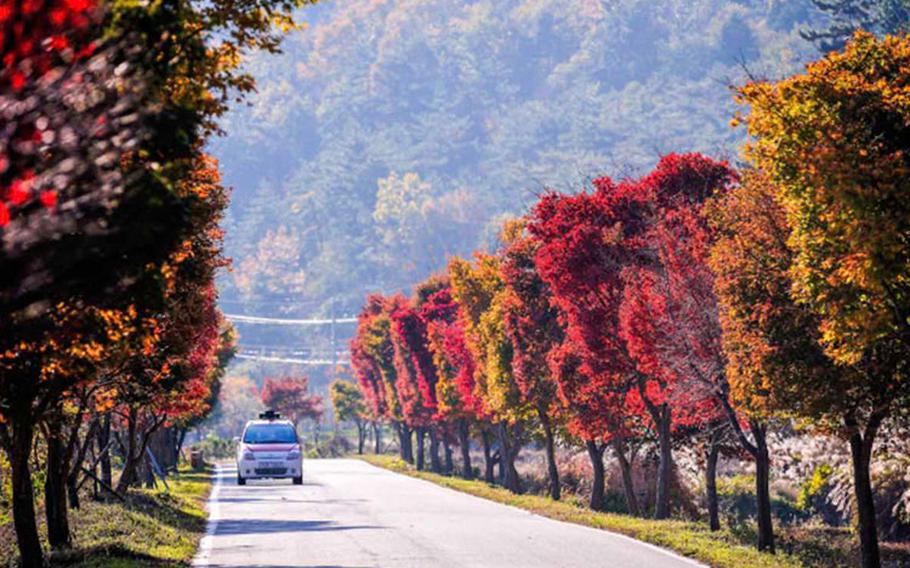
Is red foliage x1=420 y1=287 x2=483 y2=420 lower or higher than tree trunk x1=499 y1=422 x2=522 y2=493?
higher

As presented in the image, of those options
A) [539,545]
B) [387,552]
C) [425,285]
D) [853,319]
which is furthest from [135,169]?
[425,285]

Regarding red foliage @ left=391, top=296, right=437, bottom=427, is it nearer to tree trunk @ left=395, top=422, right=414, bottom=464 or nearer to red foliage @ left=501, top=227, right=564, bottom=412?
tree trunk @ left=395, top=422, right=414, bottom=464

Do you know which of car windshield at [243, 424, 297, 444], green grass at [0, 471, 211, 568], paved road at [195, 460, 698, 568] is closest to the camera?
green grass at [0, 471, 211, 568]

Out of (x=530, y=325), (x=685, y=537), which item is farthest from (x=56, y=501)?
(x=530, y=325)

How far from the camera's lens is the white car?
4666 centimetres

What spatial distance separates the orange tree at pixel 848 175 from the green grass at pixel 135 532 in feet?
30.5

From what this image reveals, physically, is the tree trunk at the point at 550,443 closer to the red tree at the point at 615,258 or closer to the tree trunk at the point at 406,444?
the red tree at the point at 615,258

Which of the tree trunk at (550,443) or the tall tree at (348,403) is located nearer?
the tree trunk at (550,443)

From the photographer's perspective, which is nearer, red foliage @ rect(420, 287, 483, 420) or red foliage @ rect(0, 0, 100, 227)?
red foliage @ rect(0, 0, 100, 227)

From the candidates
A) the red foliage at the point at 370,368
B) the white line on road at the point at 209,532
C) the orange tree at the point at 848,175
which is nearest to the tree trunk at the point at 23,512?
the white line on road at the point at 209,532

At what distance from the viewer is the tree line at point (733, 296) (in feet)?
54.5

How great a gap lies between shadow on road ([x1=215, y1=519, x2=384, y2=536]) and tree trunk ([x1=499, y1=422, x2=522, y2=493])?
73.2 feet

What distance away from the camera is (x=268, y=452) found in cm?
4688

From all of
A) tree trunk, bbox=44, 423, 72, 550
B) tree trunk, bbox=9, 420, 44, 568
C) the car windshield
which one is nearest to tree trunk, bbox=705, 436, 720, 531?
tree trunk, bbox=44, 423, 72, 550
